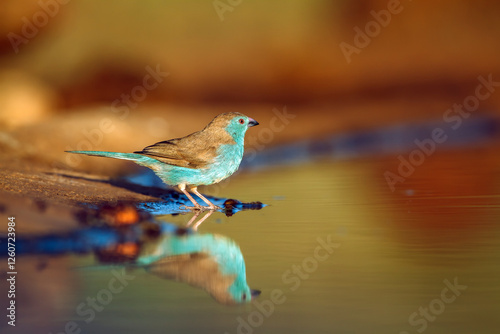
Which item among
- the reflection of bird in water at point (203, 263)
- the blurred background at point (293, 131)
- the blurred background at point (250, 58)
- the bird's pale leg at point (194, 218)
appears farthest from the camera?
the blurred background at point (250, 58)

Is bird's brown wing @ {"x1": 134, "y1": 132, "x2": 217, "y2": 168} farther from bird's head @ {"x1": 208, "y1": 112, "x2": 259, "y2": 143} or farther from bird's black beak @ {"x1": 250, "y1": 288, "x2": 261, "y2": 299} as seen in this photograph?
bird's black beak @ {"x1": 250, "y1": 288, "x2": 261, "y2": 299}

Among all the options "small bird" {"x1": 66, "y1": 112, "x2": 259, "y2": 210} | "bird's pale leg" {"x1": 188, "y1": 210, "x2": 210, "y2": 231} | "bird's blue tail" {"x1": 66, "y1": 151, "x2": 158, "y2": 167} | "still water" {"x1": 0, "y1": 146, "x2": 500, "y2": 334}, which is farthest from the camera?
"small bird" {"x1": 66, "y1": 112, "x2": 259, "y2": 210}

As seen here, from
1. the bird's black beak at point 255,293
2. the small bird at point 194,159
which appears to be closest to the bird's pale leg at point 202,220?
the small bird at point 194,159

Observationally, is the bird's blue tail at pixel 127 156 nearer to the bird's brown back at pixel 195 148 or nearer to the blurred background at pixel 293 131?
the bird's brown back at pixel 195 148

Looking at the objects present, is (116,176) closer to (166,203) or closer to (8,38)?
(166,203)

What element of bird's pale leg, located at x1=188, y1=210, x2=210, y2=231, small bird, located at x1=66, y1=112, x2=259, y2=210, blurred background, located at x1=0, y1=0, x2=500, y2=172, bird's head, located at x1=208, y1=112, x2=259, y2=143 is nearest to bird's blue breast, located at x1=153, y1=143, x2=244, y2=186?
small bird, located at x1=66, y1=112, x2=259, y2=210

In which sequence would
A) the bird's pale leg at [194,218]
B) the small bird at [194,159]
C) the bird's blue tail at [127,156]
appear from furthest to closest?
the small bird at [194,159]
the bird's blue tail at [127,156]
the bird's pale leg at [194,218]
